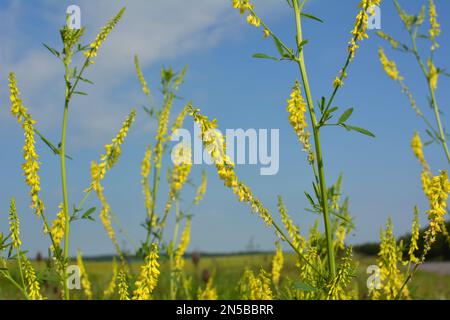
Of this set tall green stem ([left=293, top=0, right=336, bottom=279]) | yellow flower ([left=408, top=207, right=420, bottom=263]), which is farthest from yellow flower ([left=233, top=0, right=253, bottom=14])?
yellow flower ([left=408, top=207, right=420, bottom=263])

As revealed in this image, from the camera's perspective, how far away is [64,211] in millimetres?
3637

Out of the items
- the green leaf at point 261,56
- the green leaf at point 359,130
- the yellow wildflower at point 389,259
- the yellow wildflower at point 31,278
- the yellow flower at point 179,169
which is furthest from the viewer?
the yellow flower at point 179,169

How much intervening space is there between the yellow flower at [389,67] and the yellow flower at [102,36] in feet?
17.2

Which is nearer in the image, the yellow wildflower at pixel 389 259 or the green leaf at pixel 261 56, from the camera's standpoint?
the green leaf at pixel 261 56

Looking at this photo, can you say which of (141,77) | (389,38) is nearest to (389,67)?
(389,38)

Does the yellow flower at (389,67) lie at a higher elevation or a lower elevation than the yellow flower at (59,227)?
higher

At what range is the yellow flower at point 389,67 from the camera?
8.11 meters

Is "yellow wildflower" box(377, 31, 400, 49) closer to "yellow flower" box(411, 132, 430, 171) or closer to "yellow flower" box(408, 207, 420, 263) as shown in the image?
"yellow flower" box(411, 132, 430, 171)

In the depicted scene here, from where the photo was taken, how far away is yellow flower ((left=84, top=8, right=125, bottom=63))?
4.01 m

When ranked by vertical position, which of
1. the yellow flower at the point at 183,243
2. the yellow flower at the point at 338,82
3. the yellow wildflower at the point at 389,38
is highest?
the yellow wildflower at the point at 389,38

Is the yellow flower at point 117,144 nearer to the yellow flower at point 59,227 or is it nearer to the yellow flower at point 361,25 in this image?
the yellow flower at point 59,227

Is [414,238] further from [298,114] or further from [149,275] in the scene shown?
[149,275]

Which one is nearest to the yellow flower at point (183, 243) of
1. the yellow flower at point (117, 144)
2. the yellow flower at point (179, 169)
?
the yellow flower at point (179, 169)
